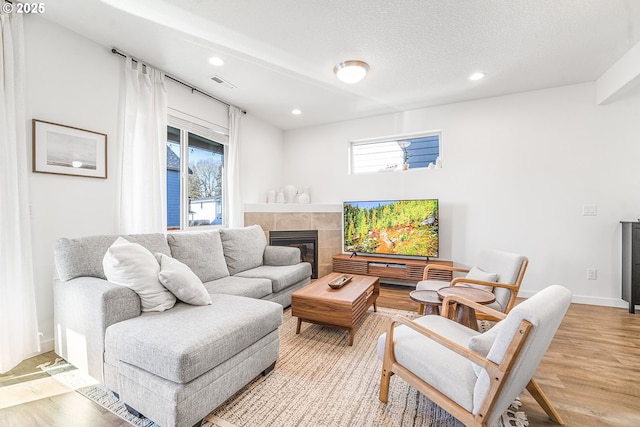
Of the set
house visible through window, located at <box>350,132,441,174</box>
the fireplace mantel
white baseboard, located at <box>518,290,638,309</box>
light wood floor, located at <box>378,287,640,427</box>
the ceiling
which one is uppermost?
the ceiling

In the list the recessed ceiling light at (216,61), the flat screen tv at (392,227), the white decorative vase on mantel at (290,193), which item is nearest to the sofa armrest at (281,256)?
the flat screen tv at (392,227)

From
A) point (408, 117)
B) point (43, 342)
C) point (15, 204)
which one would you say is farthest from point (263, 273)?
point (408, 117)

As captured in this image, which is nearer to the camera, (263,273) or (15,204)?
(15,204)

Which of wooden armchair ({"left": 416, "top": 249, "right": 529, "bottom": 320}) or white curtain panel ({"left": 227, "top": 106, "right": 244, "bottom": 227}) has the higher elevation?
white curtain panel ({"left": 227, "top": 106, "right": 244, "bottom": 227})

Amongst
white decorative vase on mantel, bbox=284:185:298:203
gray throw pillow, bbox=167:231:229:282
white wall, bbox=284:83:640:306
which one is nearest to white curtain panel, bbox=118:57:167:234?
gray throw pillow, bbox=167:231:229:282

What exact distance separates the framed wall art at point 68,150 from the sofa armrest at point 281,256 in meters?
1.93

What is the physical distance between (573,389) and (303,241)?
3443 mm

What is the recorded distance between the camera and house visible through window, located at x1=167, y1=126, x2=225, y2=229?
3.43m

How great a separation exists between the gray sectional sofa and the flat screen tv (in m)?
2.34

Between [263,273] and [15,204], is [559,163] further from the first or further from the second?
[15,204]

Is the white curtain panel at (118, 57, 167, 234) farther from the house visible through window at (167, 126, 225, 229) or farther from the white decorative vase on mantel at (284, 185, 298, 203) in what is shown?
the white decorative vase on mantel at (284, 185, 298, 203)

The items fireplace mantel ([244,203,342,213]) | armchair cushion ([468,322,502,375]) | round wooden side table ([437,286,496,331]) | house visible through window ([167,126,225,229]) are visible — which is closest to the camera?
armchair cushion ([468,322,502,375])

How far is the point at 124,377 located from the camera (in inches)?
59.6

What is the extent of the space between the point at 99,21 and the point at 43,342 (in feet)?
8.81
